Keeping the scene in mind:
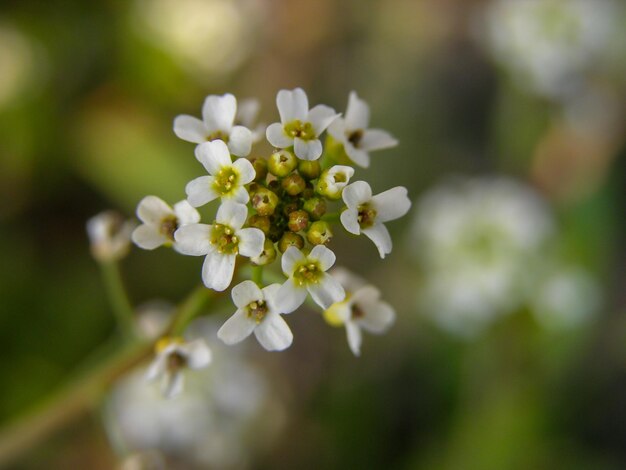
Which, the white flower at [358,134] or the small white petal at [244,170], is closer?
the small white petal at [244,170]

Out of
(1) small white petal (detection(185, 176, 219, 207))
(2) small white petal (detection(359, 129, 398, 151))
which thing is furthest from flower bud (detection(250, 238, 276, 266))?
(2) small white petal (detection(359, 129, 398, 151))

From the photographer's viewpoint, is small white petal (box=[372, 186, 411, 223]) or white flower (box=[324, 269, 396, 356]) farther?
white flower (box=[324, 269, 396, 356])

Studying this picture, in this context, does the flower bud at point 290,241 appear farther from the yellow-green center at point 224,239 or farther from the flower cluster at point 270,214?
the yellow-green center at point 224,239

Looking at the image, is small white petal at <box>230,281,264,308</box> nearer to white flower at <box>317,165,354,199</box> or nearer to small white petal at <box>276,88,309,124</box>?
white flower at <box>317,165,354,199</box>

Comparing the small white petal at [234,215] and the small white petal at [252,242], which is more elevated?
the small white petal at [234,215]

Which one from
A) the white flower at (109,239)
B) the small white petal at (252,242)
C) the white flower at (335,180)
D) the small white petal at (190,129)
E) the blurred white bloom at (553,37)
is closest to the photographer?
the small white petal at (252,242)

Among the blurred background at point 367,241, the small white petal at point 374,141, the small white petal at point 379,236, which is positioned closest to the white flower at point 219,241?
the small white petal at point 379,236
